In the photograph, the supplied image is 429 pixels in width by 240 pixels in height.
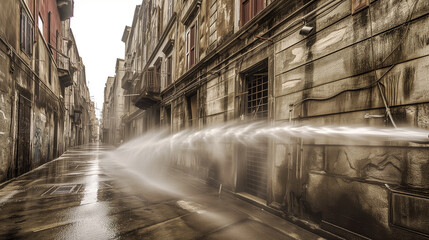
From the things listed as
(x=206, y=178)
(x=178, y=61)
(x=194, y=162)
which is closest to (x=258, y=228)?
(x=206, y=178)

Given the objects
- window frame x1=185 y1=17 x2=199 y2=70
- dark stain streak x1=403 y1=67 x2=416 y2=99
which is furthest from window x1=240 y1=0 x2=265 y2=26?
dark stain streak x1=403 y1=67 x2=416 y2=99

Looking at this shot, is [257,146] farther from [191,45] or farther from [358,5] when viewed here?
[191,45]

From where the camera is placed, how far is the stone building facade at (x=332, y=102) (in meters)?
2.98

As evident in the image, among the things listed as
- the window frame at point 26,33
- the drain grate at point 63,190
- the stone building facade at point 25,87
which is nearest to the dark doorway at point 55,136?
the stone building facade at point 25,87

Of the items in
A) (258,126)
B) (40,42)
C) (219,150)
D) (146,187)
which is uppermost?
(40,42)

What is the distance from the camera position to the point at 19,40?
8.57 metres

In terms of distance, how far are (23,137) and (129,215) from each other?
26.0 feet

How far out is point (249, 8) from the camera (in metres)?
7.15

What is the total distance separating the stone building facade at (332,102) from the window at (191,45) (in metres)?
3.32

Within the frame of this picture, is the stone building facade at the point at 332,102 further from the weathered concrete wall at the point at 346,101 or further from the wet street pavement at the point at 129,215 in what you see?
the wet street pavement at the point at 129,215

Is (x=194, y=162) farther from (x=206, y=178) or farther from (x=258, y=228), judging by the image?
(x=258, y=228)

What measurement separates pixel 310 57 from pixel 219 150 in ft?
15.2

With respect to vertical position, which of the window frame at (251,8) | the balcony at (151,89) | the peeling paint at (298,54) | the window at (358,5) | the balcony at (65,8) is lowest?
the peeling paint at (298,54)

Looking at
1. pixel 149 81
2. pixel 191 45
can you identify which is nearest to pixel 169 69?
pixel 149 81
